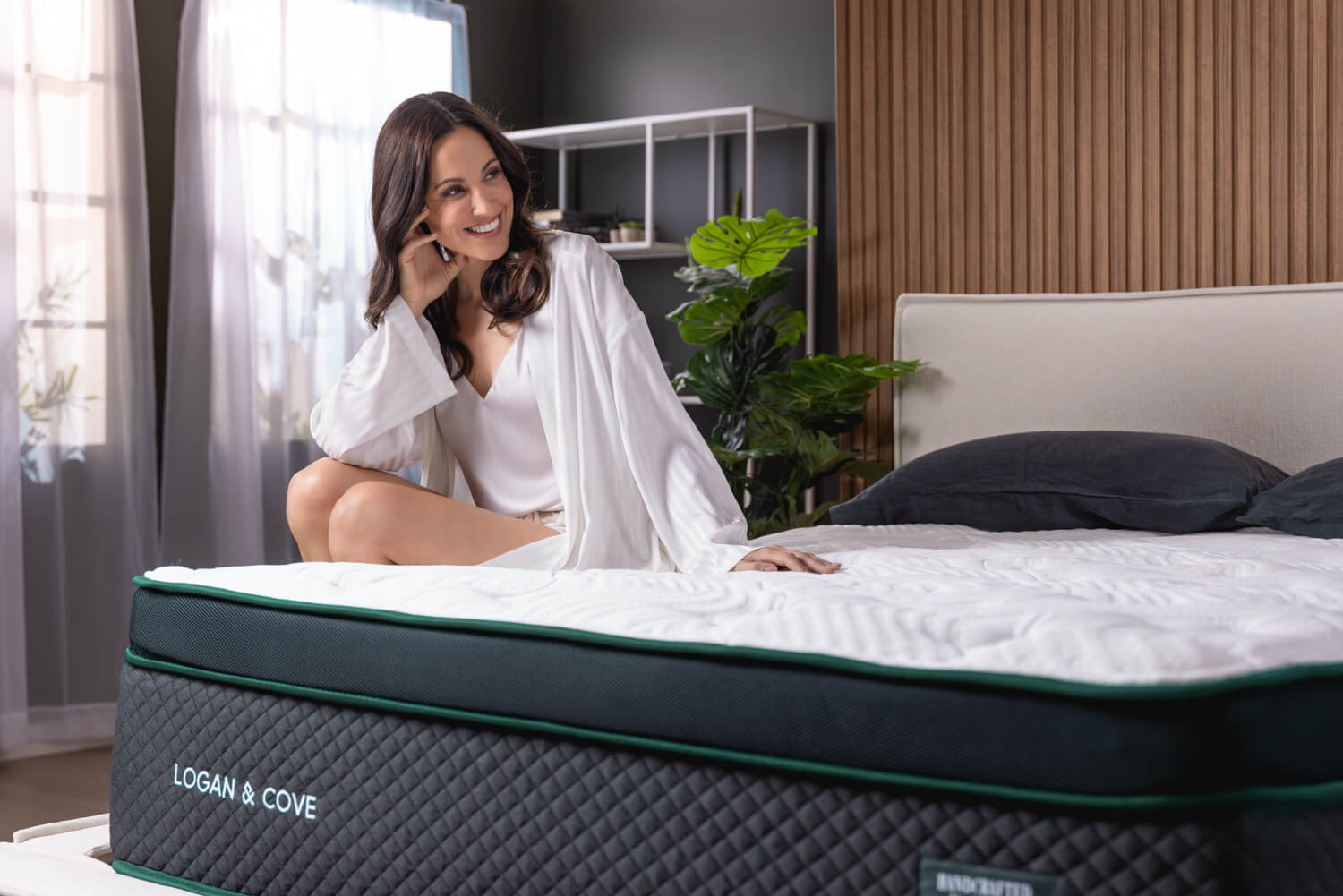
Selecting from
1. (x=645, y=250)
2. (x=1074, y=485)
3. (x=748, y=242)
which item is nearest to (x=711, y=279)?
(x=748, y=242)

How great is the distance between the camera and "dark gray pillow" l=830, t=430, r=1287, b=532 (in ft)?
7.95

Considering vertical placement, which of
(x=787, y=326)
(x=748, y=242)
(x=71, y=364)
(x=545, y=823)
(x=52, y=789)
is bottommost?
(x=52, y=789)

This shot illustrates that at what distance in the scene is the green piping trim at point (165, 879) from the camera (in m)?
1.38

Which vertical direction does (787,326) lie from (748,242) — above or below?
below

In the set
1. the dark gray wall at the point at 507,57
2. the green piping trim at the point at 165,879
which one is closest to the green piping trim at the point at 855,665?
the green piping trim at the point at 165,879

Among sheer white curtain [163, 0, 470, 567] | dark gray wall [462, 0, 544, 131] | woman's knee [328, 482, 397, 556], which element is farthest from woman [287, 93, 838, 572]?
dark gray wall [462, 0, 544, 131]

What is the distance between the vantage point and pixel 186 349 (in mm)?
3814

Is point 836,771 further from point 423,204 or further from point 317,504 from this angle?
point 423,204

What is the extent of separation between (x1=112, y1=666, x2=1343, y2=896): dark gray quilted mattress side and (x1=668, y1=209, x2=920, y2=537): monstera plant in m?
2.22

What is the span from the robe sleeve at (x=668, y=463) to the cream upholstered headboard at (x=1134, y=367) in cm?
Answer: 155

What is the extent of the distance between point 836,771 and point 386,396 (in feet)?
3.87

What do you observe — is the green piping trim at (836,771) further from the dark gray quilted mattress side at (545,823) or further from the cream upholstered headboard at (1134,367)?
the cream upholstered headboard at (1134,367)

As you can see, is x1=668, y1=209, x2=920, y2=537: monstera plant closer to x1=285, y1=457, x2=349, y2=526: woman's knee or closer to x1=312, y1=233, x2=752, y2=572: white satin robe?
x1=312, y1=233, x2=752, y2=572: white satin robe

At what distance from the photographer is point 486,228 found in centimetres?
203
